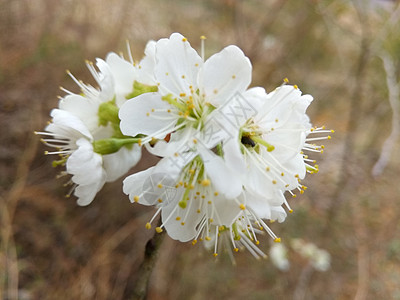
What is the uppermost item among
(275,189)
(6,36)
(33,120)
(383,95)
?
(6,36)

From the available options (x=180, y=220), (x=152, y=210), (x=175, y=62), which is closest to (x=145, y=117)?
(x=175, y=62)

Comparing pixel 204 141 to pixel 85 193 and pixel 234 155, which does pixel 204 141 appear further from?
pixel 85 193

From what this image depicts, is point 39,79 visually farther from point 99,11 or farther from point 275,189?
point 275,189

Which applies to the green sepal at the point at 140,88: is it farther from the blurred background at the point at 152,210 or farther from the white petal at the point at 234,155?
the blurred background at the point at 152,210

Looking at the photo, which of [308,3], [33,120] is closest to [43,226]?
[33,120]

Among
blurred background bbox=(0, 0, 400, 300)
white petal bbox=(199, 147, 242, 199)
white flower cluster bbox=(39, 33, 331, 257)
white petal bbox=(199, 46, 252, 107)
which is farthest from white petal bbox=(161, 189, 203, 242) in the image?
blurred background bbox=(0, 0, 400, 300)

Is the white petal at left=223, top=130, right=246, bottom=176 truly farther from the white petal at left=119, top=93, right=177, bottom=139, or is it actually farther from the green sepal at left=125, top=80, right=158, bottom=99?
the green sepal at left=125, top=80, right=158, bottom=99
